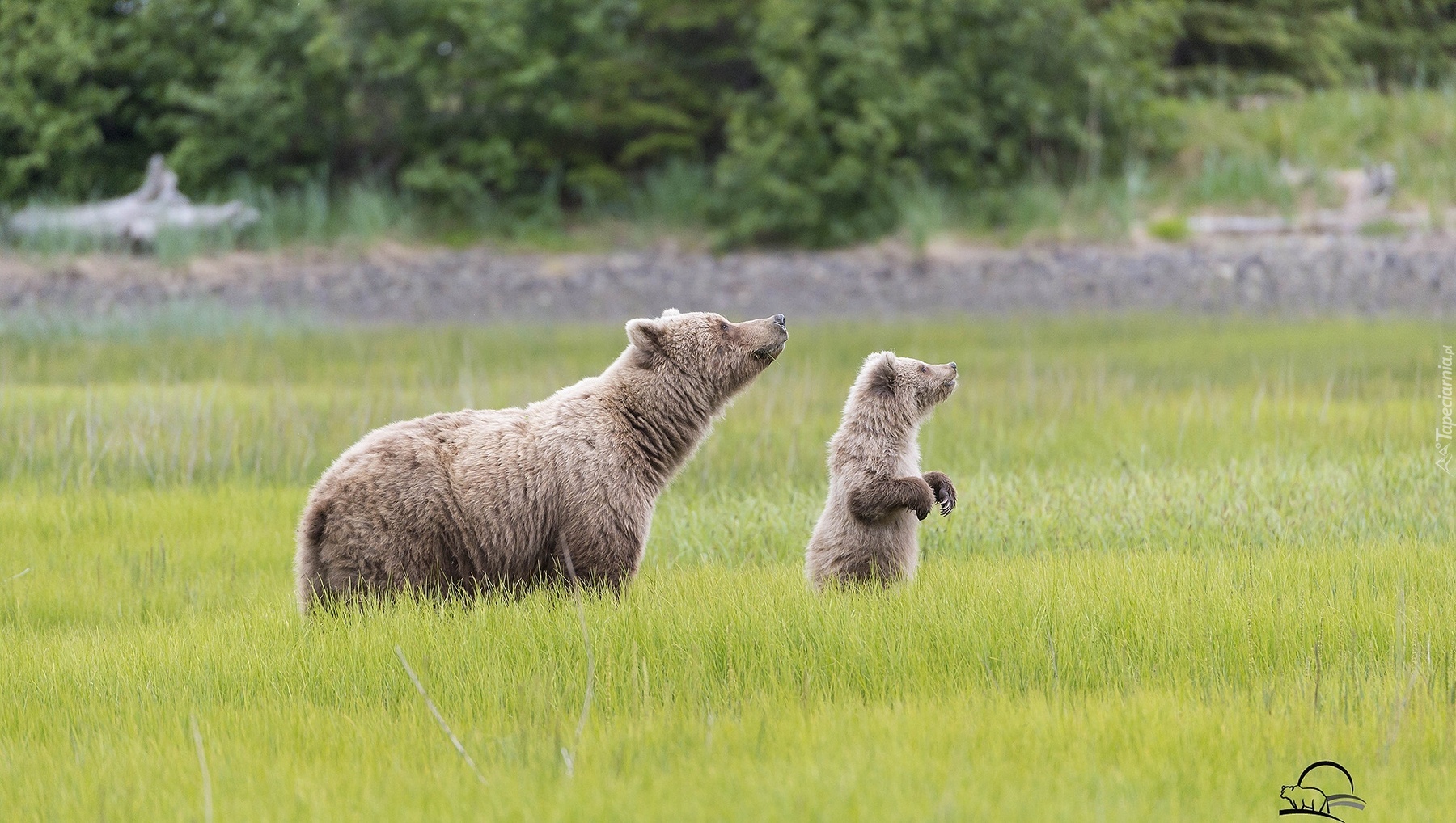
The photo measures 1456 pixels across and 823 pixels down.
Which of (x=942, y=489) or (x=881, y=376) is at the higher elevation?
(x=881, y=376)

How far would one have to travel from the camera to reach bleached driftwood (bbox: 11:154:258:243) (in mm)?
22391

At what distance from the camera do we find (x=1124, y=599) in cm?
471

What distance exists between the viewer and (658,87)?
25672mm

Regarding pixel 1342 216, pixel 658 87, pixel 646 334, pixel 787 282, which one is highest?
pixel 658 87

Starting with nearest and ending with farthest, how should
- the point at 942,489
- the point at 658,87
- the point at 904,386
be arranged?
the point at 942,489 < the point at 904,386 < the point at 658,87

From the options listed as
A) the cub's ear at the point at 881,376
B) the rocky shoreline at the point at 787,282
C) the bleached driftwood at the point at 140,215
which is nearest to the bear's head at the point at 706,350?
the cub's ear at the point at 881,376

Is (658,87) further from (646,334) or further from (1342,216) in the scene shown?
(646,334)

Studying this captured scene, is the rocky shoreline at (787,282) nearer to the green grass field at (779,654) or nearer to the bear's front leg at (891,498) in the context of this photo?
the green grass field at (779,654)

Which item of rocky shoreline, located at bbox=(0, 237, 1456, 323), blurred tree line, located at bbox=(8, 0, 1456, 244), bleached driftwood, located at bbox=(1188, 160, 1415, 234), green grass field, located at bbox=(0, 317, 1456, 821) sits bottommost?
rocky shoreline, located at bbox=(0, 237, 1456, 323)

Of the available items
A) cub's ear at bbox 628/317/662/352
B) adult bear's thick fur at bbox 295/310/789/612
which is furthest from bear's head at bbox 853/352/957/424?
cub's ear at bbox 628/317/662/352

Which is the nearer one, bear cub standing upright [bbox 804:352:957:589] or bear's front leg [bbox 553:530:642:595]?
bear cub standing upright [bbox 804:352:957:589]

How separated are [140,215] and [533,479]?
20316mm

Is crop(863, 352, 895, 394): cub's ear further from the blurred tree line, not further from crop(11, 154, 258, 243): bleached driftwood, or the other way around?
crop(11, 154, 258, 243): bleached driftwood

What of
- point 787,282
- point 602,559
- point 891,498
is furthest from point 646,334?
point 787,282
